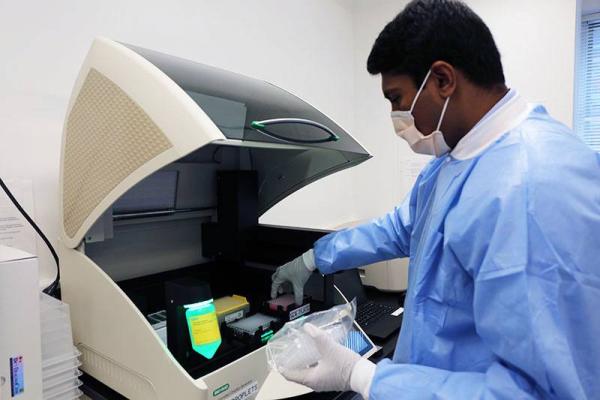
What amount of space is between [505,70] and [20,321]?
2.30 meters

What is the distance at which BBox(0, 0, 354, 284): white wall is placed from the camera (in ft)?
3.43

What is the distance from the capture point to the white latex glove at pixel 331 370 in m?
0.79

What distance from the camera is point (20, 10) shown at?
1.03m

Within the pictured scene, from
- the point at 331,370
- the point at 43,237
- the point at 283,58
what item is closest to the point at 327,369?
the point at 331,370

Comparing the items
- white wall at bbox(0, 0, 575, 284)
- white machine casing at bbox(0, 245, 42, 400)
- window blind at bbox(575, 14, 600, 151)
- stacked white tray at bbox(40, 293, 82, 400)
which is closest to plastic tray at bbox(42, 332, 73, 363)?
stacked white tray at bbox(40, 293, 82, 400)

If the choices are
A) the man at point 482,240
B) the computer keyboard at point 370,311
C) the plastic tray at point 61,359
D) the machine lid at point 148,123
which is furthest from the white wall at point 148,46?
the man at point 482,240

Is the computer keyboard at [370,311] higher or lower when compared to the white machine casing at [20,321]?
lower

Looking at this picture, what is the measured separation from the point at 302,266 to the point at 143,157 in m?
0.61

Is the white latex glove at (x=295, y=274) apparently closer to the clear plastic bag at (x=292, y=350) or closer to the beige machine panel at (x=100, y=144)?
the clear plastic bag at (x=292, y=350)

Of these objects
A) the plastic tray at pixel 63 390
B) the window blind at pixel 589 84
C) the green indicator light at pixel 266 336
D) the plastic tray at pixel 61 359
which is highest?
the window blind at pixel 589 84

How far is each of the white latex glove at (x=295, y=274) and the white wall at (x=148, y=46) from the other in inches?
26.1

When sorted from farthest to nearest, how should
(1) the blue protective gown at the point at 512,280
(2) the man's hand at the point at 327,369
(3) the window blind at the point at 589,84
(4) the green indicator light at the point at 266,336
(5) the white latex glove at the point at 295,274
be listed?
(3) the window blind at the point at 589,84 → (5) the white latex glove at the point at 295,274 → (4) the green indicator light at the point at 266,336 → (2) the man's hand at the point at 327,369 → (1) the blue protective gown at the point at 512,280

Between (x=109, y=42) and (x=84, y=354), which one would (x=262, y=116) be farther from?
(x=84, y=354)

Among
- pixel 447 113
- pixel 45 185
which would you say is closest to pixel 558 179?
pixel 447 113
